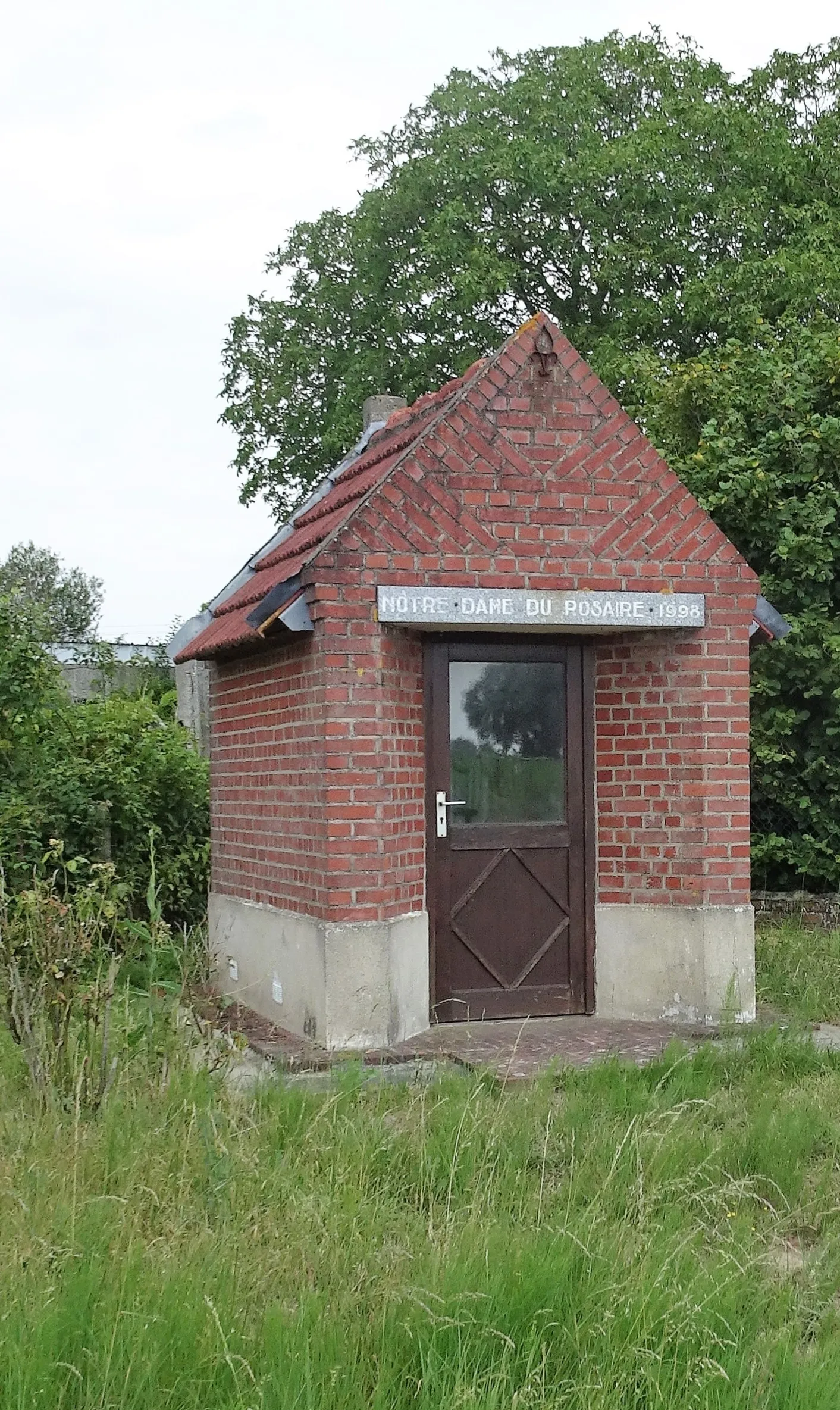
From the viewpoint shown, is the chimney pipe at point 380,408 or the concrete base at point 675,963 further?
the chimney pipe at point 380,408

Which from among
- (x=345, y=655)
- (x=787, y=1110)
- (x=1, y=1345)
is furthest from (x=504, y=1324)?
(x=345, y=655)

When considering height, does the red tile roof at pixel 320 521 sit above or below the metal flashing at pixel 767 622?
above

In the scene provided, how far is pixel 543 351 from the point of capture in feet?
26.9

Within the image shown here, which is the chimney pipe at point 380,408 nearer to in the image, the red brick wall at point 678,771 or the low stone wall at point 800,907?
the red brick wall at point 678,771

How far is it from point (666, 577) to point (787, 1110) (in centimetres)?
346

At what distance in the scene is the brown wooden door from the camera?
8.34 meters

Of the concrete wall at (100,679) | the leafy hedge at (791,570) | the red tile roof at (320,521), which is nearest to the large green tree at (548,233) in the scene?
the concrete wall at (100,679)

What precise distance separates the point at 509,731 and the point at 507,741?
6cm

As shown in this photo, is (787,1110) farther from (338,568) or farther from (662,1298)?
(338,568)

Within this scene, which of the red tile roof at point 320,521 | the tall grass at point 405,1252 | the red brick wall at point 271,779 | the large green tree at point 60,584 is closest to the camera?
the tall grass at point 405,1252

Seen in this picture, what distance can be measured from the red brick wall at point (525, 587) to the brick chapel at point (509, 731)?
1 cm

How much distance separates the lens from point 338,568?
7.65m

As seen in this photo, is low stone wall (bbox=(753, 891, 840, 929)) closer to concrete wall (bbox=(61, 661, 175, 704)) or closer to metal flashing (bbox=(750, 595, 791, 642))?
metal flashing (bbox=(750, 595, 791, 642))

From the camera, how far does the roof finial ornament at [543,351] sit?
26.9 feet
